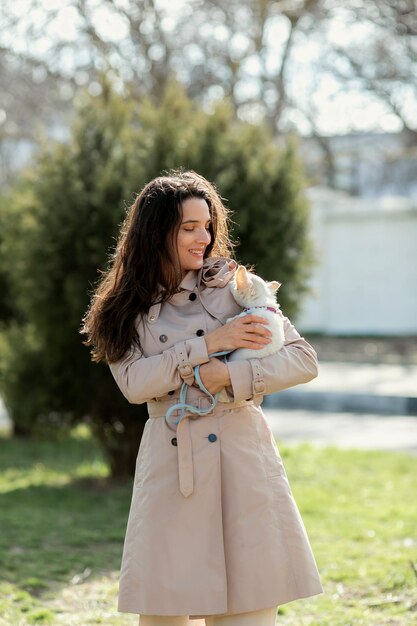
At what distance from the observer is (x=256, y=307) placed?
3346 millimetres

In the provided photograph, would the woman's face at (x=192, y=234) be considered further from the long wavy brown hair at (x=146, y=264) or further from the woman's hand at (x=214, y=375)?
the woman's hand at (x=214, y=375)

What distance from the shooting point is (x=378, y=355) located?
805 inches

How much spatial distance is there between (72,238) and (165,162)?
0.99 metres

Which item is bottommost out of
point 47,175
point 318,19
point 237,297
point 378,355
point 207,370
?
point 378,355

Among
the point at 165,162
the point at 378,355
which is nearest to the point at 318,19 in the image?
the point at 378,355

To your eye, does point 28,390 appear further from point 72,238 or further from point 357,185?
point 357,185

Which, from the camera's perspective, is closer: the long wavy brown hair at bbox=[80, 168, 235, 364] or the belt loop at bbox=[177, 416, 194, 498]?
the belt loop at bbox=[177, 416, 194, 498]

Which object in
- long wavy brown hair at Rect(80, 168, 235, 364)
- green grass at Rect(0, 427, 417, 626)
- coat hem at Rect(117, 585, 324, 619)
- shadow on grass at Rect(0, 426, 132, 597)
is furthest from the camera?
shadow on grass at Rect(0, 426, 132, 597)

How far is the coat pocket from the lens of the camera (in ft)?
10.9

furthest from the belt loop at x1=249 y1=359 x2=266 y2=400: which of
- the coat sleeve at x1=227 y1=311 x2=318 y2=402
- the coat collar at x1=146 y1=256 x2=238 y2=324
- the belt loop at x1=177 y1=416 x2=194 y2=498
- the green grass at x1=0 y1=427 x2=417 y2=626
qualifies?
the green grass at x1=0 y1=427 x2=417 y2=626

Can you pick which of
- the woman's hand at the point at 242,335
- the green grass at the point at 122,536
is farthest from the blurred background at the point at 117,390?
the woman's hand at the point at 242,335

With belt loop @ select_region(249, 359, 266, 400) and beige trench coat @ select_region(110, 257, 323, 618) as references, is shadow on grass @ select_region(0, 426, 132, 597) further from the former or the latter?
belt loop @ select_region(249, 359, 266, 400)

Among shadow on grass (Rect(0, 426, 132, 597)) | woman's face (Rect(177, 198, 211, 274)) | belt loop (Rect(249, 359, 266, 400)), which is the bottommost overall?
shadow on grass (Rect(0, 426, 132, 597))

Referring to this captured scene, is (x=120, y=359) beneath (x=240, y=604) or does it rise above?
above
